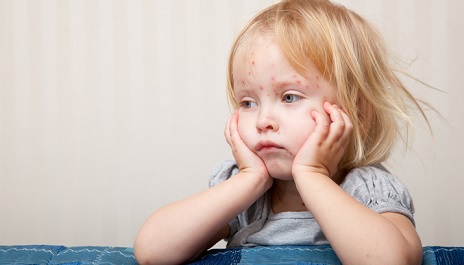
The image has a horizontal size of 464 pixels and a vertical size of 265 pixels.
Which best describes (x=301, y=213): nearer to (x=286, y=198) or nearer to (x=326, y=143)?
(x=286, y=198)

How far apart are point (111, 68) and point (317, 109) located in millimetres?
1208

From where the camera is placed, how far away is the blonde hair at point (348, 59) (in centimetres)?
139

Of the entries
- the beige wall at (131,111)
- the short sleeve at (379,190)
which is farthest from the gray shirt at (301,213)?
the beige wall at (131,111)

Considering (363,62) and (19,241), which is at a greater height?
(363,62)

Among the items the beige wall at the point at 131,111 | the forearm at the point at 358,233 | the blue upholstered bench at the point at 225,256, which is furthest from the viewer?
the beige wall at the point at 131,111

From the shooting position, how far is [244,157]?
1.42 meters

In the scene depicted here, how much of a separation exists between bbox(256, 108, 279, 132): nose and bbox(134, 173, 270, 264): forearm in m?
0.12

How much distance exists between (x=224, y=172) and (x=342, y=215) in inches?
16.1

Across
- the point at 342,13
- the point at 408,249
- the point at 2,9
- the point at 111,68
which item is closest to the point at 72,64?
the point at 111,68

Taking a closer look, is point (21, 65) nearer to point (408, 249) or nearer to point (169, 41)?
point (169, 41)

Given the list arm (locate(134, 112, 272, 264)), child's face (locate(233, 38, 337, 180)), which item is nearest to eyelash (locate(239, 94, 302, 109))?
child's face (locate(233, 38, 337, 180))

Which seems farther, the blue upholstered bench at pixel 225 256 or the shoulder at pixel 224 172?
the shoulder at pixel 224 172

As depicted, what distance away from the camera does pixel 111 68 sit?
95.5 inches

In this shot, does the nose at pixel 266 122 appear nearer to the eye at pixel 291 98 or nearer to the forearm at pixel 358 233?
the eye at pixel 291 98
